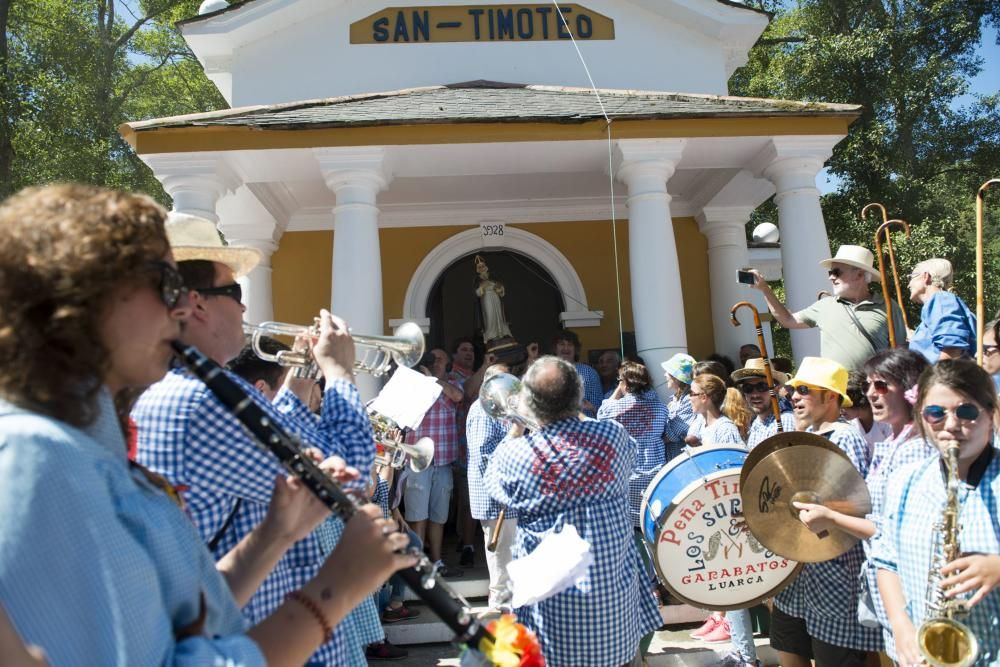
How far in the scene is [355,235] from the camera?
8.80 metres

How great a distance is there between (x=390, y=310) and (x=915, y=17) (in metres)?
14.0

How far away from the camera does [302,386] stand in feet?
8.72

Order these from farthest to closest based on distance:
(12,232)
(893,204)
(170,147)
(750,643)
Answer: (893,204) → (170,147) → (750,643) → (12,232)

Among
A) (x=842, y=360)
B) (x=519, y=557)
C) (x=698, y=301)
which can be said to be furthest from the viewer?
(x=698, y=301)

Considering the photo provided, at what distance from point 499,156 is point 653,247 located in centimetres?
207

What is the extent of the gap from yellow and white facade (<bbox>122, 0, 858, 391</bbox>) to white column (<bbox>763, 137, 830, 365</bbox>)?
0.08 ft

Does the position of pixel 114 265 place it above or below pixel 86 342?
above

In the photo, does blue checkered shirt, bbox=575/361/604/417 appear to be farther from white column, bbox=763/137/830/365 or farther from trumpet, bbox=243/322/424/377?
trumpet, bbox=243/322/424/377

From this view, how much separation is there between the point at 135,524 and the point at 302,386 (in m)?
1.46

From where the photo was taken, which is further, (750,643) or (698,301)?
(698,301)

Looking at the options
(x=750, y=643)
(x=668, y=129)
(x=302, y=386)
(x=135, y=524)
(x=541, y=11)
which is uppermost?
(x=541, y=11)

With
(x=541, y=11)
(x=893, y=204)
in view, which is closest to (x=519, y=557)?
(x=541, y=11)

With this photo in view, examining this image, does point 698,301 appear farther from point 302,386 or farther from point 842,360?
point 302,386

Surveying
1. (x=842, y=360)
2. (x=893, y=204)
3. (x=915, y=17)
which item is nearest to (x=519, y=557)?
(x=842, y=360)
